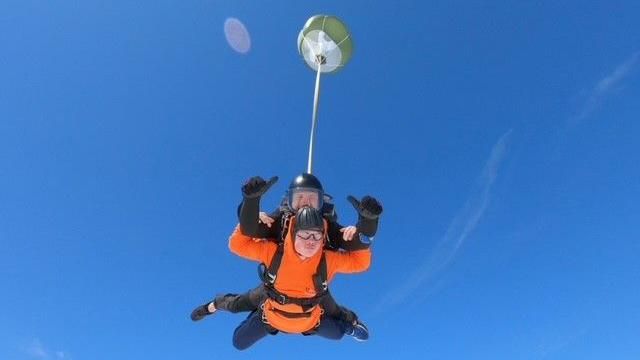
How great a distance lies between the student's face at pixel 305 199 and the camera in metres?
4.98

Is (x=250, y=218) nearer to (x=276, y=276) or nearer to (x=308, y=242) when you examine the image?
(x=308, y=242)

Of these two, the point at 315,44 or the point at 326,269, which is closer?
the point at 326,269

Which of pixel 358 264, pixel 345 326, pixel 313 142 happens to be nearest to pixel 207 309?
pixel 345 326

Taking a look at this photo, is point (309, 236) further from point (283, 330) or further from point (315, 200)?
point (283, 330)

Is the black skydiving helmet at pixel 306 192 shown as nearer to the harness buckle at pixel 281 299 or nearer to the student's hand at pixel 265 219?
the student's hand at pixel 265 219

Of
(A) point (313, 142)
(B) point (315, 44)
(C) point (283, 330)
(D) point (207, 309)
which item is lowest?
(C) point (283, 330)

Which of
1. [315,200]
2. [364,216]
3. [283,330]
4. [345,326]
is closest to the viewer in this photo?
[364,216]

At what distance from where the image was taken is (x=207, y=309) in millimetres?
6336

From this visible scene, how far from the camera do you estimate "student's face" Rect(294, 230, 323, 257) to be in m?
4.79

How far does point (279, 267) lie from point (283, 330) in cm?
99

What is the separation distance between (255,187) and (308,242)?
730 millimetres

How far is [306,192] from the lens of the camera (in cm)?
497

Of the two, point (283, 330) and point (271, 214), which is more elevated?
point (271, 214)

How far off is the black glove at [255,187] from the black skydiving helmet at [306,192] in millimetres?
499
